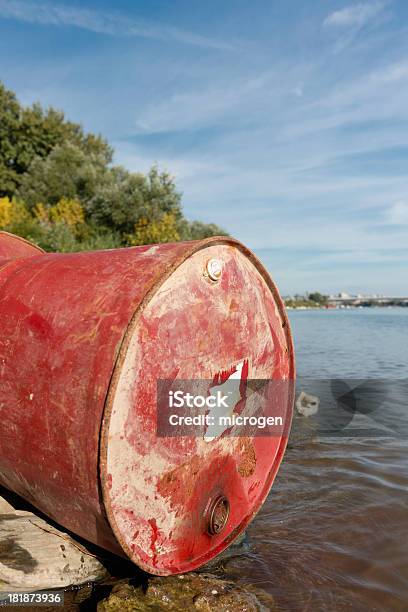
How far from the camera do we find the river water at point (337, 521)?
8.05 feet

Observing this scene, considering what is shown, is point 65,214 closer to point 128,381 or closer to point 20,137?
point 20,137

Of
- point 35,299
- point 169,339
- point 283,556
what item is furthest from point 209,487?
point 35,299

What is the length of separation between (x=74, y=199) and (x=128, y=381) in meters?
24.4

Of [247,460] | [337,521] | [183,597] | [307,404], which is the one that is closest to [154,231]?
[307,404]

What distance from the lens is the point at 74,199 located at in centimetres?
2442

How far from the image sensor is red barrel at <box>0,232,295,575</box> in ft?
5.79

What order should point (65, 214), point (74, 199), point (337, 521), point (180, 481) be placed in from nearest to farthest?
point (180, 481) → point (337, 521) → point (65, 214) → point (74, 199)

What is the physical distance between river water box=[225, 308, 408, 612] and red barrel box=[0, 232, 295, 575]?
0.52 meters

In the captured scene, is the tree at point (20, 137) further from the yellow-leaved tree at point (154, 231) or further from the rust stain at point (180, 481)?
the rust stain at point (180, 481)

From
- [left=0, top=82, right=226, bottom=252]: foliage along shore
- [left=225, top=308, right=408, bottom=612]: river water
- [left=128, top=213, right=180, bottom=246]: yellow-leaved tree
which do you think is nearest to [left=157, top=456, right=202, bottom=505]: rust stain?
[left=225, top=308, right=408, bottom=612]: river water

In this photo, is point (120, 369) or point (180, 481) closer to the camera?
point (120, 369)

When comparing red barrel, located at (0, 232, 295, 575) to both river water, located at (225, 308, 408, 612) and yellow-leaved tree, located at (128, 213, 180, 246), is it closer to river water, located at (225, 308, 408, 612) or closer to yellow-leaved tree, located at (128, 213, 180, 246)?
river water, located at (225, 308, 408, 612)

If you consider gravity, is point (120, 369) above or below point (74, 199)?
below

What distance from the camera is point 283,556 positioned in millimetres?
2756
